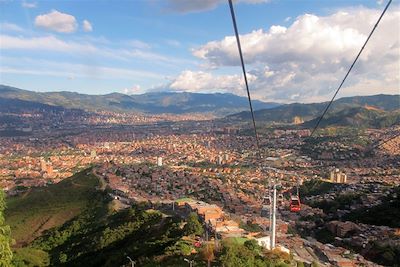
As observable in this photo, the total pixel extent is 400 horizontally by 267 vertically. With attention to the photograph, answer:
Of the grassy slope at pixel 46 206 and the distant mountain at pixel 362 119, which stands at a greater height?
the distant mountain at pixel 362 119

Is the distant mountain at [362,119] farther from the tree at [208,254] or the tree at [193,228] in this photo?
the tree at [208,254]

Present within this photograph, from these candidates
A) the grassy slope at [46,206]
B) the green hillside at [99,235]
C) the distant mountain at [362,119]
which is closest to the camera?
the green hillside at [99,235]

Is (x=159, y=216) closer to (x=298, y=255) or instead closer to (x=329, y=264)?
(x=298, y=255)

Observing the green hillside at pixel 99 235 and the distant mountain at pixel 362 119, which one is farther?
the distant mountain at pixel 362 119

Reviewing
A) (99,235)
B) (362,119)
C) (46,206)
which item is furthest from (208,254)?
(362,119)

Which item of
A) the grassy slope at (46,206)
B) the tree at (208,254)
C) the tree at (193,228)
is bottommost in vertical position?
the grassy slope at (46,206)

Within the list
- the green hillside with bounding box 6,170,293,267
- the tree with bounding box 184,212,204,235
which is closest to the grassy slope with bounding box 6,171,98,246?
the green hillside with bounding box 6,170,293,267

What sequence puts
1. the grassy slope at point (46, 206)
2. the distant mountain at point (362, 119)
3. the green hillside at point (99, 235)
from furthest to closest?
1. the distant mountain at point (362, 119)
2. the grassy slope at point (46, 206)
3. the green hillside at point (99, 235)

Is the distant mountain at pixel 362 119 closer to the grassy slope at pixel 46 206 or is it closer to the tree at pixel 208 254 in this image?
the grassy slope at pixel 46 206

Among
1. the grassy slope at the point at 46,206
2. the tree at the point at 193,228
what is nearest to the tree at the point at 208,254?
the tree at the point at 193,228
